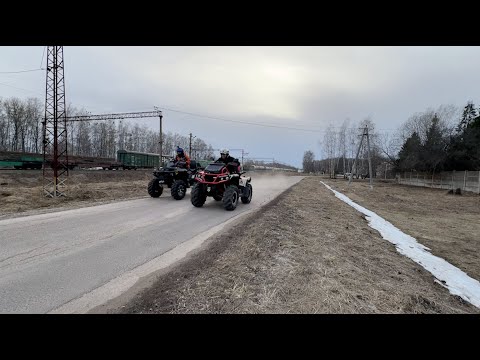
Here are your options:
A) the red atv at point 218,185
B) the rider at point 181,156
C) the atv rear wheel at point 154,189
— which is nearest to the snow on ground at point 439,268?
the red atv at point 218,185

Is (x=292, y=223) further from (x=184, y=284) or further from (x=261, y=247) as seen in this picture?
(x=184, y=284)

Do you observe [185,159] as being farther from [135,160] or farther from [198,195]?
[135,160]

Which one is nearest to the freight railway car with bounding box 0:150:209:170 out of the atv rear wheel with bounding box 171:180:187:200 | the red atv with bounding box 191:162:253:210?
the atv rear wheel with bounding box 171:180:187:200

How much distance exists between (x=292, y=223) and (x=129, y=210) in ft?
17.3

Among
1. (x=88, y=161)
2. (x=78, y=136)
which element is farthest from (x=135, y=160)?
(x=78, y=136)

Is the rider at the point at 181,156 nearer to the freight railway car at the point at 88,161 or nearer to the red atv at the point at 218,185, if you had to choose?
the red atv at the point at 218,185

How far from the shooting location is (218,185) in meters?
10.1

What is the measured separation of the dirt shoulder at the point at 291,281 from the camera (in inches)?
119

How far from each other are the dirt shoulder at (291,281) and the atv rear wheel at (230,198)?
2.89 meters

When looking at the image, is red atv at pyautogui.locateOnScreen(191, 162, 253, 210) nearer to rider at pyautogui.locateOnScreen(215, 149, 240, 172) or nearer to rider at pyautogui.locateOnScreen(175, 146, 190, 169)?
rider at pyautogui.locateOnScreen(215, 149, 240, 172)

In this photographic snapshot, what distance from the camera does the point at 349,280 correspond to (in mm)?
3971

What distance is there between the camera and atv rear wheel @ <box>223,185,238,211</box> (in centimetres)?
934

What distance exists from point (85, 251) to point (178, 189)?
6905mm
